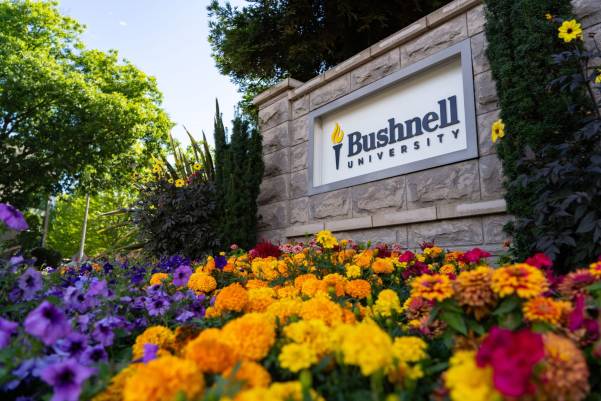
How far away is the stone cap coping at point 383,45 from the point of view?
11.1 feet

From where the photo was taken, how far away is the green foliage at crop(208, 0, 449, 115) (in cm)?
629

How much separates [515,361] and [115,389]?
29.2 inches

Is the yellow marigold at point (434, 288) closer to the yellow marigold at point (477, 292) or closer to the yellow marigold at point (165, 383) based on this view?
the yellow marigold at point (477, 292)

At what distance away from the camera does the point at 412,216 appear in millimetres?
3410

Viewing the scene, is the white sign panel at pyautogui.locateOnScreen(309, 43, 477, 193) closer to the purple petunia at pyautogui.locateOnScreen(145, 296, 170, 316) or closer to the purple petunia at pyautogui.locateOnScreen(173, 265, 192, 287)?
the purple petunia at pyautogui.locateOnScreen(173, 265, 192, 287)

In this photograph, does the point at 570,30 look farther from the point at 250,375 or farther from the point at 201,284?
the point at 250,375

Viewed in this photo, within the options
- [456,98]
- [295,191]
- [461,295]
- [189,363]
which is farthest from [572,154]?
[295,191]

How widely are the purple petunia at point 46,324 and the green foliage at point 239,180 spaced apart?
3.60 metres

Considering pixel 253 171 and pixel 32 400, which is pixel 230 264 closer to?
pixel 32 400

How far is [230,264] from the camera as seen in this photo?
97.0 inches

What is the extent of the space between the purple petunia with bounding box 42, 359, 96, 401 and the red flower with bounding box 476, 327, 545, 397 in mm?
760

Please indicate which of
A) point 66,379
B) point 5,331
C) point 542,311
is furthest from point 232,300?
point 542,311

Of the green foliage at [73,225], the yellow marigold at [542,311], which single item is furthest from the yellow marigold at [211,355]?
the green foliage at [73,225]

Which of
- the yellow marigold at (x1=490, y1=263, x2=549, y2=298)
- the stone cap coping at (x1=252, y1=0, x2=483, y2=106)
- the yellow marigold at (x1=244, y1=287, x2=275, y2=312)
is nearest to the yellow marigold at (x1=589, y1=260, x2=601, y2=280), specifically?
the yellow marigold at (x1=490, y1=263, x2=549, y2=298)
